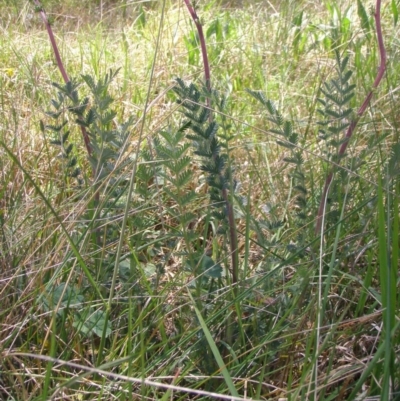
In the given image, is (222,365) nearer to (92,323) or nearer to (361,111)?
(92,323)

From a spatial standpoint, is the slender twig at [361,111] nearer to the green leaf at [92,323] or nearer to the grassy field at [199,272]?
the grassy field at [199,272]

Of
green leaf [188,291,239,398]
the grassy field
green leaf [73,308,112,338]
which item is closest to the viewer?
green leaf [188,291,239,398]

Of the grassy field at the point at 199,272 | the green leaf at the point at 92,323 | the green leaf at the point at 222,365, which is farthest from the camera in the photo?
the green leaf at the point at 92,323

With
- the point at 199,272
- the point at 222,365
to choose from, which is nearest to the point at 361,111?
the point at 199,272

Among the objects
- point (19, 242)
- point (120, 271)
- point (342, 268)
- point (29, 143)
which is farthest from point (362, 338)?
point (29, 143)

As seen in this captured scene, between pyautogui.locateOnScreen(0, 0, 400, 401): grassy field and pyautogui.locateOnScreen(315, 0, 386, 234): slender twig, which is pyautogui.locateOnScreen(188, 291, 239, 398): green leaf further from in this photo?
pyautogui.locateOnScreen(315, 0, 386, 234): slender twig

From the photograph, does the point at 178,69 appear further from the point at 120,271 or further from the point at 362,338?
the point at 362,338

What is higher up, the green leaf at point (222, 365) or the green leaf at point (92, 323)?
the green leaf at point (222, 365)

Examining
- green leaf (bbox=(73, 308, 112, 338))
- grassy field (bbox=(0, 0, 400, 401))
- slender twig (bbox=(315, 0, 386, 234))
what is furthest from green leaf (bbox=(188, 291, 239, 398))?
slender twig (bbox=(315, 0, 386, 234))

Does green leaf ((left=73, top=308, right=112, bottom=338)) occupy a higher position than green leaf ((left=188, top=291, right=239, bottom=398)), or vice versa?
green leaf ((left=188, top=291, right=239, bottom=398))

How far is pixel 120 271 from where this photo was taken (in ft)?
4.45

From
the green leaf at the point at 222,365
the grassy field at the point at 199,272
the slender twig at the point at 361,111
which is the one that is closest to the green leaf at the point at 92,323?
the grassy field at the point at 199,272

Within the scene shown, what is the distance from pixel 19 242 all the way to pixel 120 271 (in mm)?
225

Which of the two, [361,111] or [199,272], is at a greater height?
[361,111]
